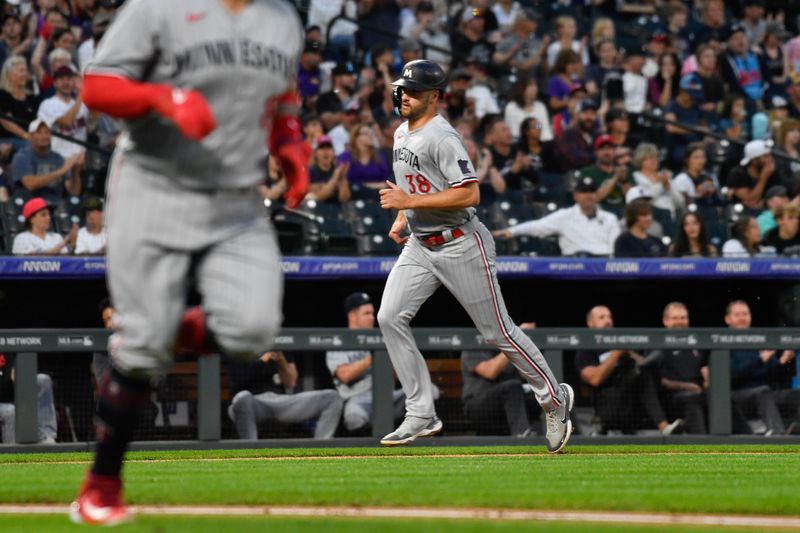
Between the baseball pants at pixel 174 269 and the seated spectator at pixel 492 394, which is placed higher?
the baseball pants at pixel 174 269

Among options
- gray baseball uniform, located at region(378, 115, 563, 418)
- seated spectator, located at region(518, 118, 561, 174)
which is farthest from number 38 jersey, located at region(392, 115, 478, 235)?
seated spectator, located at region(518, 118, 561, 174)

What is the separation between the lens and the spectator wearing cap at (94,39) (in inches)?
506

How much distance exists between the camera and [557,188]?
41.3 feet

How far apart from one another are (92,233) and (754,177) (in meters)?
6.45

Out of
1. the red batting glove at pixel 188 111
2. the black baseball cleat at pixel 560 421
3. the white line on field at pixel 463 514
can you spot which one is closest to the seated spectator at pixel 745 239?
the black baseball cleat at pixel 560 421

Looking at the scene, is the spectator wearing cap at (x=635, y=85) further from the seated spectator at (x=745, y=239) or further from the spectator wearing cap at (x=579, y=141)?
the seated spectator at (x=745, y=239)

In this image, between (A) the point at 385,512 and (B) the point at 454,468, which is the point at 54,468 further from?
(A) the point at 385,512

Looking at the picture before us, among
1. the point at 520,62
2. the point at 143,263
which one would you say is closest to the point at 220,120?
the point at 143,263

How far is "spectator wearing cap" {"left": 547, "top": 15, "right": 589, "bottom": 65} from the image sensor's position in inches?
601

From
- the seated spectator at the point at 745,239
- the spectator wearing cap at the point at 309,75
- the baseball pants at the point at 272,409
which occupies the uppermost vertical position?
the spectator wearing cap at the point at 309,75

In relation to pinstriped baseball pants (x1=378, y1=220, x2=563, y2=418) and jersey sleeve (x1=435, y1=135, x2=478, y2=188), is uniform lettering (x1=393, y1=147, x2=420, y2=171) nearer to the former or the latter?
jersey sleeve (x1=435, y1=135, x2=478, y2=188)

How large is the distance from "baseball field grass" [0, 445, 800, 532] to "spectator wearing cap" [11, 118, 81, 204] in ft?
11.1

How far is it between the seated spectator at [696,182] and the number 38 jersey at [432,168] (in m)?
6.04

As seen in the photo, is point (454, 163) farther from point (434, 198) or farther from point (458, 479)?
point (458, 479)
